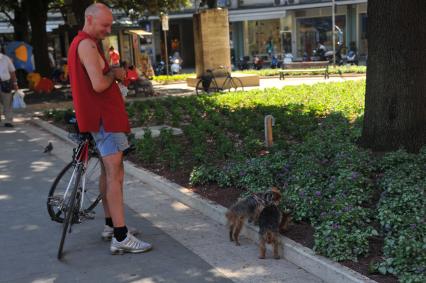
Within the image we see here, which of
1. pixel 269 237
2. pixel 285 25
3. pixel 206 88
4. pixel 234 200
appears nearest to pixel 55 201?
pixel 234 200

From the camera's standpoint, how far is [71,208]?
4914 mm

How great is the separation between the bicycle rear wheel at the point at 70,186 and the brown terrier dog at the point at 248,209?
1.37m

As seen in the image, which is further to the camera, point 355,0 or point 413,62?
point 355,0

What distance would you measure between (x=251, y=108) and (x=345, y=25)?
29.6 metres

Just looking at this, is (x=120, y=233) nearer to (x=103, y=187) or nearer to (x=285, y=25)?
(x=103, y=187)

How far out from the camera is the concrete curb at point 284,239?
159 inches

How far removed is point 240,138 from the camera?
9.52m

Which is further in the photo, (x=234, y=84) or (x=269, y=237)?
(x=234, y=84)

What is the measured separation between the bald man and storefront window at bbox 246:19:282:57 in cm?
3857

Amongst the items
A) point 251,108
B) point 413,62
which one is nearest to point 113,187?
point 413,62

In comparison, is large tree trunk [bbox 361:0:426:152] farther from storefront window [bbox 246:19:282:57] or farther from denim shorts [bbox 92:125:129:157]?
storefront window [bbox 246:19:282:57]

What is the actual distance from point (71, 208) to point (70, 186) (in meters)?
0.37

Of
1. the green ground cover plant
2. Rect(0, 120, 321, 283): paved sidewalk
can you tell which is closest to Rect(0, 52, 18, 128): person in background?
the green ground cover plant

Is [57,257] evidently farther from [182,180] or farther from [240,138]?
[240,138]
